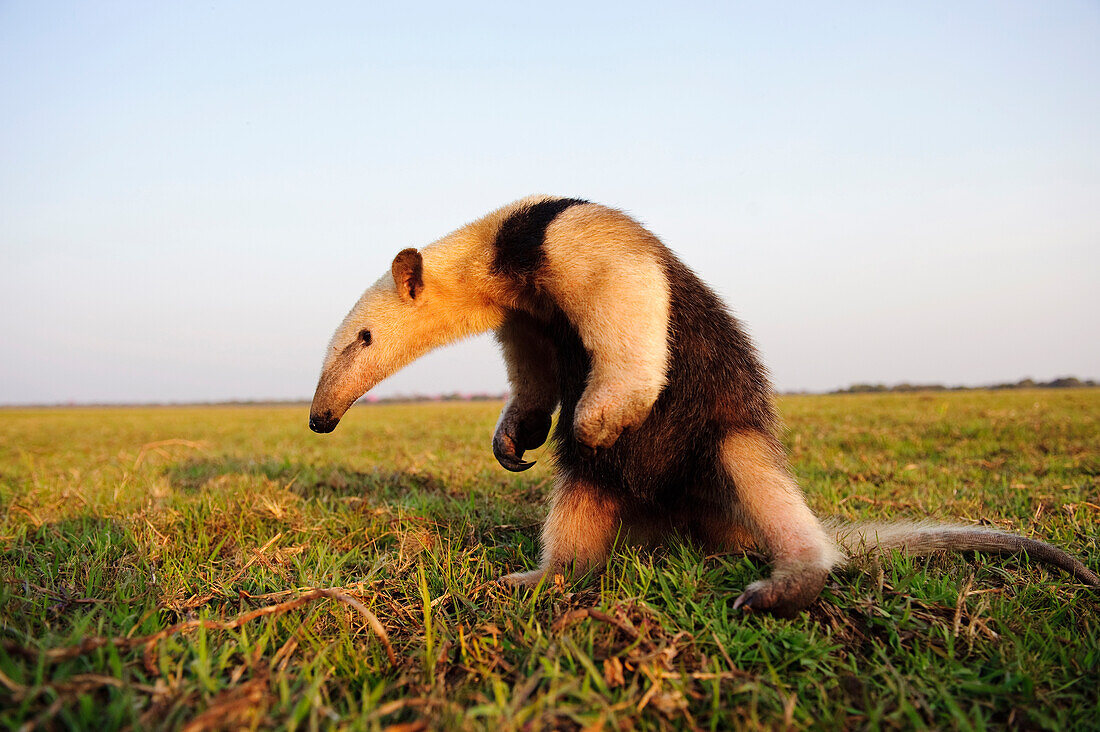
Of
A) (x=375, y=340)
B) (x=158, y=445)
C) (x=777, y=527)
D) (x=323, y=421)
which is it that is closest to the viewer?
(x=777, y=527)

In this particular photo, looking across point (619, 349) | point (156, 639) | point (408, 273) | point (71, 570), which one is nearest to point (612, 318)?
point (619, 349)

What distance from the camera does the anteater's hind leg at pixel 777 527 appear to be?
2527mm

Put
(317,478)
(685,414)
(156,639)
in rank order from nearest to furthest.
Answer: (156,639), (685,414), (317,478)

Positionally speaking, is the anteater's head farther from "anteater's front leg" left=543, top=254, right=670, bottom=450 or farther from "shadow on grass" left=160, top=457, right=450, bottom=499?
"shadow on grass" left=160, top=457, right=450, bottom=499

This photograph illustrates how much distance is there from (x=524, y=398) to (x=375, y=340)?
887mm

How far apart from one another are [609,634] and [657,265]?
1652 mm

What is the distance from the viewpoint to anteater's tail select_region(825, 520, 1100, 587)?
314cm

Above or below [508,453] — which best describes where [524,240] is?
above

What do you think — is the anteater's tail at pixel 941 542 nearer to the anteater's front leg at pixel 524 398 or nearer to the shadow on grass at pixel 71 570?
the anteater's front leg at pixel 524 398

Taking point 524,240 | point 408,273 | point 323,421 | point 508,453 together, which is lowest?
point 508,453

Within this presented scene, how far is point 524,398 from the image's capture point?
3.85 m

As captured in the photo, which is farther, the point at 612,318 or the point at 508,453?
the point at 508,453

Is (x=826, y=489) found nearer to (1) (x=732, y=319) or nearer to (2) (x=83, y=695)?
(1) (x=732, y=319)

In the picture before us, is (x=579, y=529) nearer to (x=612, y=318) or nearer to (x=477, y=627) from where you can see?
(x=477, y=627)
